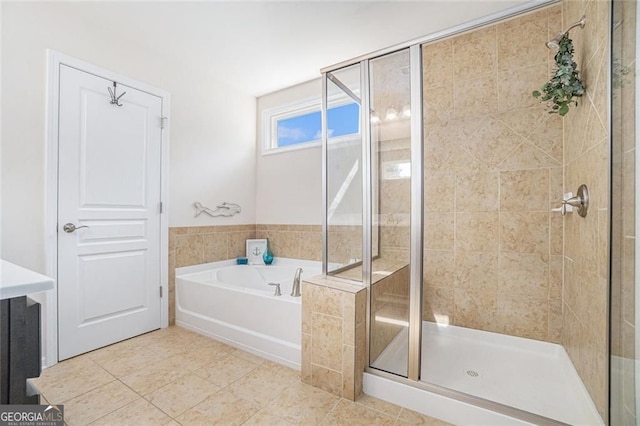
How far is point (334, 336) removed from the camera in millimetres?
1669

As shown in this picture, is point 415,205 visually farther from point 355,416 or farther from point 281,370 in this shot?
point 281,370

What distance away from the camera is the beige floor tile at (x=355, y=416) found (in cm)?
146

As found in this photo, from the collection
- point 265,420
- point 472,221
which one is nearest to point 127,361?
point 265,420

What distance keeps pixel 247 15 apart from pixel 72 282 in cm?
235

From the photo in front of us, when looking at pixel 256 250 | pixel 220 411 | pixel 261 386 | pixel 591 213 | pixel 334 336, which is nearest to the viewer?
pixel 591 213

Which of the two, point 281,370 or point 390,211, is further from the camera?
point 281,370

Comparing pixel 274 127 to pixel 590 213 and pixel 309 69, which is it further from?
pixel 590 213

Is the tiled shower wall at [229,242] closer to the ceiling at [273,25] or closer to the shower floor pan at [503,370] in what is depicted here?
the shower floor pan at [503,370]

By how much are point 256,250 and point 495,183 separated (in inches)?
97.7

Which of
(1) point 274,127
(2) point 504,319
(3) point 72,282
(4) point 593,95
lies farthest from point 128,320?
(4) point 593,95

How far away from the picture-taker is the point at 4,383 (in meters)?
0.81

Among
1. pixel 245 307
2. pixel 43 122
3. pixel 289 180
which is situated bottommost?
pixel 245 307

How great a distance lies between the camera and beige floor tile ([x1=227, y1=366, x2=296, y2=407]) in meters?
1.67

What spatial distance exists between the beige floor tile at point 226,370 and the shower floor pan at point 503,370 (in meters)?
0.85
